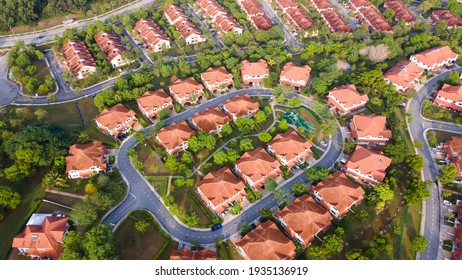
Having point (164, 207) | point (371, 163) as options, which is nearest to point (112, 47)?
point (164, 207)

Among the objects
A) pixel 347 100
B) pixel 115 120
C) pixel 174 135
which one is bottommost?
pixel 347 100

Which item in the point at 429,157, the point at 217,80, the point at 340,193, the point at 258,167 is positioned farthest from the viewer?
the point at 217,80

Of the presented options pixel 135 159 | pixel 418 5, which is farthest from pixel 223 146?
pixel 418 5

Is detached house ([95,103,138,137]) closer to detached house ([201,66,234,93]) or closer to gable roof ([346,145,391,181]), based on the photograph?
detached house ([201,66,234,93])

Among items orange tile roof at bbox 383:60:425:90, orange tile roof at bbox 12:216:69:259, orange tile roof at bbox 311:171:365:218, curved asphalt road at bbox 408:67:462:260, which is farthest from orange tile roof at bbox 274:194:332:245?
orange tile roof at bbox 383:60:425:90

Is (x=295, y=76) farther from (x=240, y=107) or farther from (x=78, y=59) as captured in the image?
(x=78, y=59)

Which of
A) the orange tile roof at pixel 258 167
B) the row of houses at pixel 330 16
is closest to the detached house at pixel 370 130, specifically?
the orange tile roof at pixel 258 167
